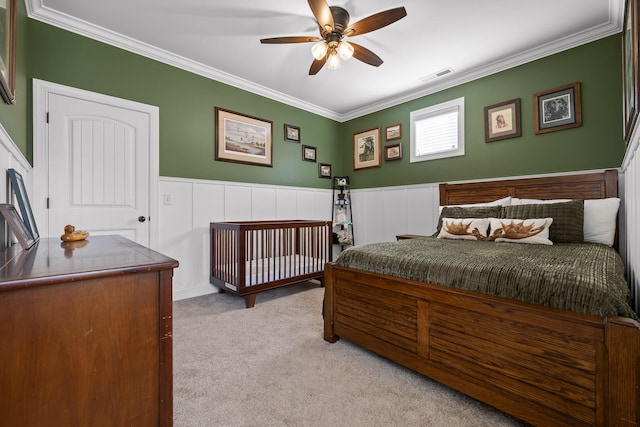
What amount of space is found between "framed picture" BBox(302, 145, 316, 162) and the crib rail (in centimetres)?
135

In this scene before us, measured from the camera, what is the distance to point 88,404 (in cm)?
75

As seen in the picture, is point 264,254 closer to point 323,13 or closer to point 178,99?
point 178,99

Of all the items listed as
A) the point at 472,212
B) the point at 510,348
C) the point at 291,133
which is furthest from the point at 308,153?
the point at 510,348

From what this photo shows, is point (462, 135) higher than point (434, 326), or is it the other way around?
point (462, 135)

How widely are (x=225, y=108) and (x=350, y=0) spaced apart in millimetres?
1938

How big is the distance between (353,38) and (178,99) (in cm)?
200

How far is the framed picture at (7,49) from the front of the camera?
1344 millimetres

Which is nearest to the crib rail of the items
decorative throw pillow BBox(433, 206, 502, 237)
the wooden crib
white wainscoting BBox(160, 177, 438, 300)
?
the wooden crib

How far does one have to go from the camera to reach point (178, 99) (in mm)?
3090

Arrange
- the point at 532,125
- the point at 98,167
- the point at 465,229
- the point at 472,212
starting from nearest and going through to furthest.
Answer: the point at 465,229 → the point at 98,167 → the point at 472,212 → the point at 532,125

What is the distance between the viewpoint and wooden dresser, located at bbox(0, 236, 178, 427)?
0.65 m

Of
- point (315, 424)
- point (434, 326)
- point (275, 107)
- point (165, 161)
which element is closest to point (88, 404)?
point (315, 424)

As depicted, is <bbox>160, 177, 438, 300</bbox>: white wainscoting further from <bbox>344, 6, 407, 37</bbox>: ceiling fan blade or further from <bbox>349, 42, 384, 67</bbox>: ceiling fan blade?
<bbox>344, 6, 407, 37</bbox>: ceiling fan blade

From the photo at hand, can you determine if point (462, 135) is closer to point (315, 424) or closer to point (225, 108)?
point (225, 108)
